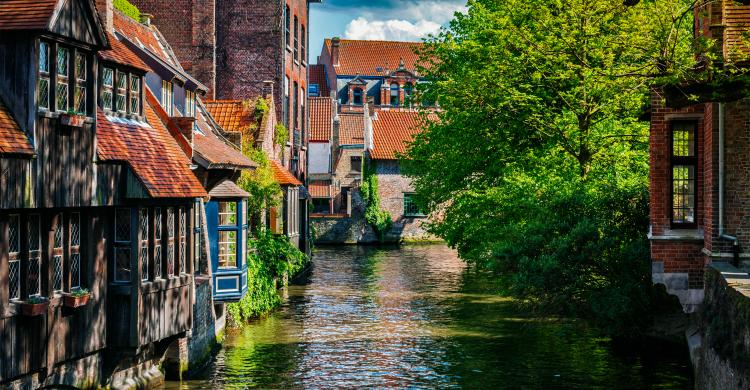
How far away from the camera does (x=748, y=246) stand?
16.9 meters

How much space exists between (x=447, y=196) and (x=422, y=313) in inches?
196

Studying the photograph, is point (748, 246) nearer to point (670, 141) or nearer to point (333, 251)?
point (670, 141)

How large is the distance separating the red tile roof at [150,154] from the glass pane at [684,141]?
921 centimetres

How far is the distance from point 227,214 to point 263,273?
4706 millimetres

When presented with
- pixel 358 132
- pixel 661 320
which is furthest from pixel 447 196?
pixel 358 132

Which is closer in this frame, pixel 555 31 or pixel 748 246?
pixel 748 246

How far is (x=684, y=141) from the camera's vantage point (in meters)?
19.4

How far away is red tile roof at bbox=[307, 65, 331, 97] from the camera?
9281 centimetres

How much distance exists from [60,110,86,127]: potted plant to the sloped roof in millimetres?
8659

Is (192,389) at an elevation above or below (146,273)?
below

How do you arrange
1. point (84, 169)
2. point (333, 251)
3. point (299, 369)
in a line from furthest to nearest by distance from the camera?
1. point (333, 251)
2. point (299, 369)
3. point (84, 169)

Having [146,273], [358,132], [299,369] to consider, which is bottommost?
[299,369]

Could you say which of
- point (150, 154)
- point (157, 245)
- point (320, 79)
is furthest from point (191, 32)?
point (320, 79)

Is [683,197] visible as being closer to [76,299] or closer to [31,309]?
[76,299]
